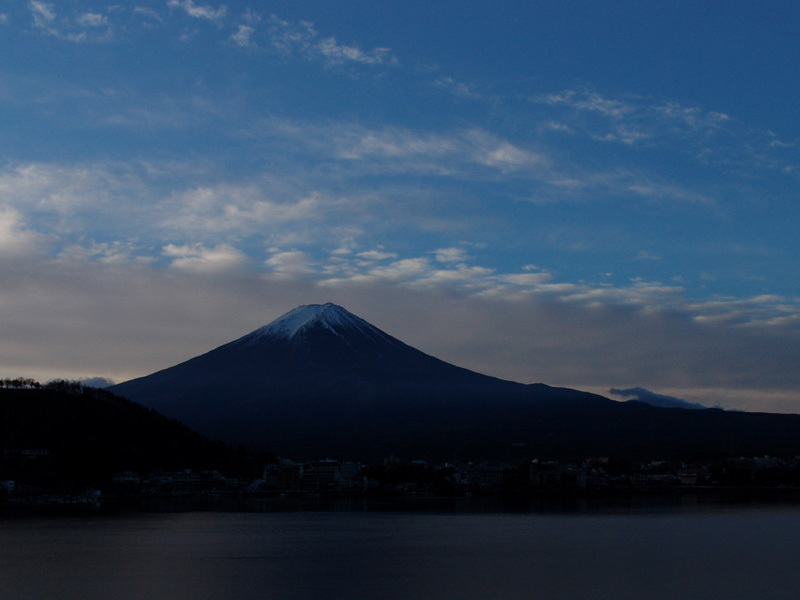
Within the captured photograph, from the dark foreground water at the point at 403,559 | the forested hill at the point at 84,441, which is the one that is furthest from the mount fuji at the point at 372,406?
the dark foreground water at the point at 403,559

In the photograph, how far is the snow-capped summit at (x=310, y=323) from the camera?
13812 cm

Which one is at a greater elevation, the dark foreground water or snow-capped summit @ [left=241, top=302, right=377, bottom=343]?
snow-capped summit @ [left=241, top=302, right=377, bottom=343]

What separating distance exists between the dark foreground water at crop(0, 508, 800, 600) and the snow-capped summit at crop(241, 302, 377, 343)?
98.9 meters

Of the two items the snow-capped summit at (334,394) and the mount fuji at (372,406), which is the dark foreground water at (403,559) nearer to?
the mount fuji at (372,406)

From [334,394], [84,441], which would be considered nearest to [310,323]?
[334,394]

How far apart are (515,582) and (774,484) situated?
5870 cm

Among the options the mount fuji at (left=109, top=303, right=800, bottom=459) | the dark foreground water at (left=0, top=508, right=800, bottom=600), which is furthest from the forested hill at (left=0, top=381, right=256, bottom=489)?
the dark foreground water at (left=0, top=508, right=800, bottom=600)

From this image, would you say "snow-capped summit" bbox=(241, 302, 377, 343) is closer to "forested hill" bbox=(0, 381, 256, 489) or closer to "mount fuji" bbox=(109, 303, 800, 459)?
"mount fuji" bbox=(109, 303, 800, 459)

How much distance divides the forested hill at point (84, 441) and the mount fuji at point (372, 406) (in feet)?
57.3

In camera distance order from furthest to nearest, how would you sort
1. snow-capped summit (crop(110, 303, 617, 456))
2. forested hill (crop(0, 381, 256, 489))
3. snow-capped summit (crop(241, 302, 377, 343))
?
snow-capped summit (crop(241, 302, 377, 343)) < snow-capped summit (crop(110, 303, 617, 456)) < forested hill (crop(0, 381, 256, 489))

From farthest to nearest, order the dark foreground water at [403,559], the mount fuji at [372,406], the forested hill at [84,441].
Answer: the mount fuji at [372,406] < the forested hill at [84,441] < the dark foreground water at [403,559]

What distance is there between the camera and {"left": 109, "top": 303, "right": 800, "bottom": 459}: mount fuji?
96125mm

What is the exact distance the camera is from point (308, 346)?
432 feet

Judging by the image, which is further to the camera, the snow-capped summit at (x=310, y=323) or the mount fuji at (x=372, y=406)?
the snow-capped summit at (x=310, y=323)
